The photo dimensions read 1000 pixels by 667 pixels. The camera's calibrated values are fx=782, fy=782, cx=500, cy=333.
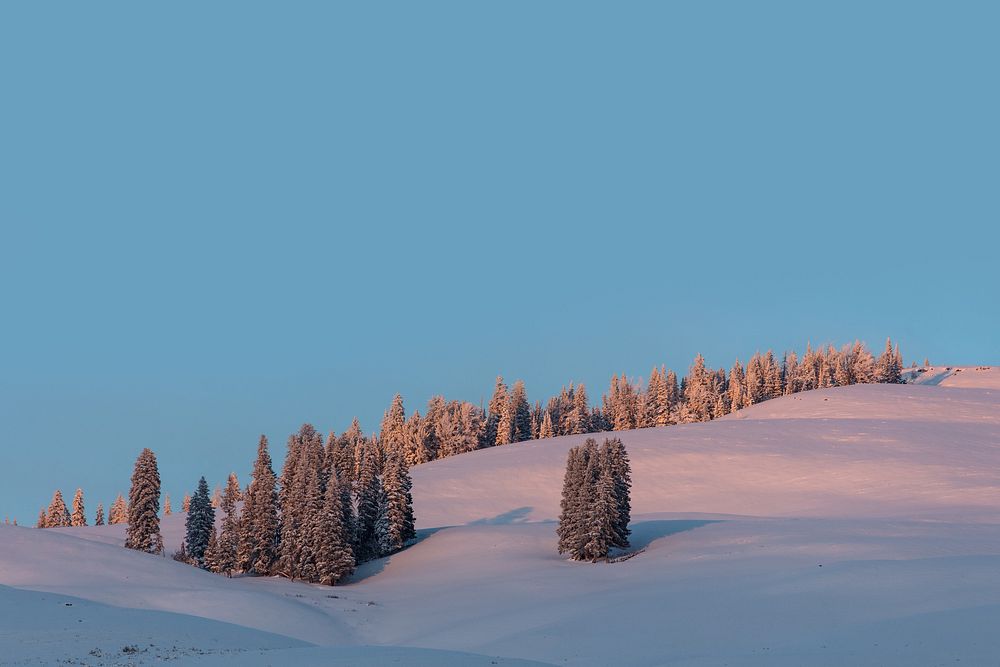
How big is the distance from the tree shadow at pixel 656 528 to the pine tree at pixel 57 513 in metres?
102

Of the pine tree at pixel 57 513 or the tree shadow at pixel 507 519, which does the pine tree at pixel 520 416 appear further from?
the pine tree at pixel 57 513

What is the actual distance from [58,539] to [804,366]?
16746 centimetres

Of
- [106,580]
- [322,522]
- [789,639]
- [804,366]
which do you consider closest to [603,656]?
[789,639]

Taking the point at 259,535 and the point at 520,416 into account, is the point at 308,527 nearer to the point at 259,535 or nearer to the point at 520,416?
the point at 259,535

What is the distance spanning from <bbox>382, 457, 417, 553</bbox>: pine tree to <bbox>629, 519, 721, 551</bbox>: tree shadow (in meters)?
21.7

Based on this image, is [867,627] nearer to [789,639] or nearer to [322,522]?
[789,639]

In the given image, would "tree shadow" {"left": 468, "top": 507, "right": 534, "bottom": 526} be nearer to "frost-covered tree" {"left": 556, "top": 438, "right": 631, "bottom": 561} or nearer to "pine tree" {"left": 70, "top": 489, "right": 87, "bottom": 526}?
"frost-covered tree" {"left": 556, "top": 438, "right": 631, "bottom": 561}

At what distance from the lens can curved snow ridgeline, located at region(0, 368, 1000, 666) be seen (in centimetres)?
3034

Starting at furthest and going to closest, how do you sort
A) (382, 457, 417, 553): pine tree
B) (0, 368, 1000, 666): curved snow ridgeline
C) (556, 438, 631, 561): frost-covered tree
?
(382, 457, 417, 553): pine tree
(556, 438, 631, 561): frost-covered tree
(0, 368, 1000, 666): curved snow ridgeline

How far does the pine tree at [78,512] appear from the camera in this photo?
13238cm

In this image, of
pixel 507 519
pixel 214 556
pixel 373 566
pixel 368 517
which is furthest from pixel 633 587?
pixel 214 556

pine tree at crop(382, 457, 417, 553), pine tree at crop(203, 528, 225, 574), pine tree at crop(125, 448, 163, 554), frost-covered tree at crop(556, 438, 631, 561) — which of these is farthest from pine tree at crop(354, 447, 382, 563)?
pine tree at crop(125, 448, 163, 554)

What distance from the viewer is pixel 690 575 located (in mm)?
47406

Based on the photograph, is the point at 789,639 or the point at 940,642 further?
the point at 789,639
